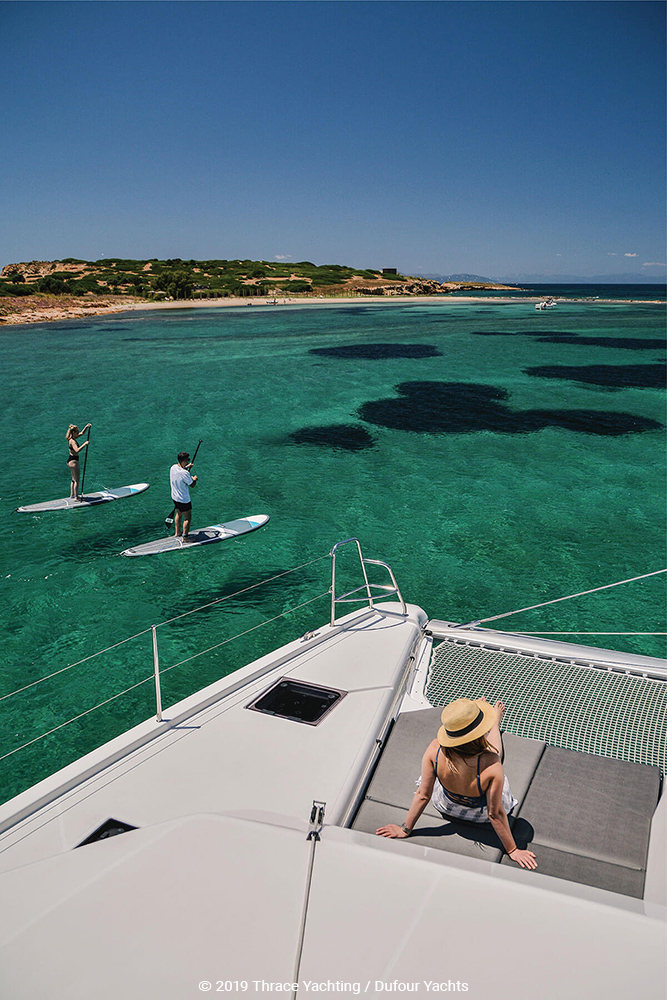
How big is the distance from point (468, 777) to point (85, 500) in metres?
17.0

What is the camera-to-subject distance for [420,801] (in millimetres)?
4734

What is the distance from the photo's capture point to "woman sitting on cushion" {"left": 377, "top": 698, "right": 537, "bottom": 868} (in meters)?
4.48

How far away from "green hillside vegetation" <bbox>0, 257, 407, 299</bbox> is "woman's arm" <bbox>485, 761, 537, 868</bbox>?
120626mm

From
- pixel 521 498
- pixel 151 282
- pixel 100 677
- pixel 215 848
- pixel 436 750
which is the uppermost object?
pixel 151 282

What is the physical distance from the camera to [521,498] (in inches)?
762

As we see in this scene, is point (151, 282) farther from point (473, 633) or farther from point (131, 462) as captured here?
point (473, 633)

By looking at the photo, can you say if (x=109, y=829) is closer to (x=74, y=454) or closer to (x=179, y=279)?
(x=74, y=454)

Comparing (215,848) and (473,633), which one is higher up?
(215,848)

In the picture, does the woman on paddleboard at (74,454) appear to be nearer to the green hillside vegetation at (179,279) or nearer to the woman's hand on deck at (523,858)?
the woman's hand on deck at (523,858)

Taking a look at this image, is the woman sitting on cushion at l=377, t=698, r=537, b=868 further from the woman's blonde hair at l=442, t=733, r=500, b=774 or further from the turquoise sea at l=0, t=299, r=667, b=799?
the turquoise sea at l=0, t=299, r=667, b=799

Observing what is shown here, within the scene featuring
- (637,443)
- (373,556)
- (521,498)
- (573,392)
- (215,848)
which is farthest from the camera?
(573,392)

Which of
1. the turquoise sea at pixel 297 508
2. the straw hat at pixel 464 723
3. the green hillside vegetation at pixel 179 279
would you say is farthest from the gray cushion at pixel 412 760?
the green hillside vegetation at pixel 179 279

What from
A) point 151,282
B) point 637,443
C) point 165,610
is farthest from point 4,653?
point 151,282

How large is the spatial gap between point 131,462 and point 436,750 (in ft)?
70.1
